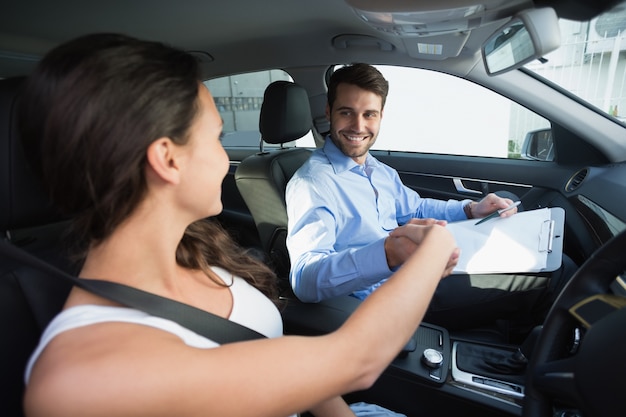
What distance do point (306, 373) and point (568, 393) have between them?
563 millimetres

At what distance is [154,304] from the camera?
76 cm

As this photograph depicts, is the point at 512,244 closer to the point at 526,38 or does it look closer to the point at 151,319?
the point at 526,38

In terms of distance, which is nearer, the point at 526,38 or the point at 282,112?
the point at 526,38

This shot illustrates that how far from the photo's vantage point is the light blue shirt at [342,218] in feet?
4.33

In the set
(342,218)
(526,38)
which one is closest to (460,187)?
(342,218)

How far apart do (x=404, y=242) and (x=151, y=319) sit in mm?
679

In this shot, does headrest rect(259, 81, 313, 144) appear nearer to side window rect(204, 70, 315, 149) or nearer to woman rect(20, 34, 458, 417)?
side window rect(204, 70, 315, 149)

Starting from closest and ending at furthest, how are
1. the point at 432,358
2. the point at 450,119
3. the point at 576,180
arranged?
the point at 432,358
the point at 576,180
the point at 450,119

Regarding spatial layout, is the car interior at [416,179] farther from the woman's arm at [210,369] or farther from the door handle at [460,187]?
the woman's arm at [210,369]

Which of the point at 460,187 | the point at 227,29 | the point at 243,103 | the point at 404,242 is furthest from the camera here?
the point at 243,103

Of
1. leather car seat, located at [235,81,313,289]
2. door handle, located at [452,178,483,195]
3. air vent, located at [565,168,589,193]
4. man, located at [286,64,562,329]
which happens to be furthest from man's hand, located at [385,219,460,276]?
door handle, located at [452,178,483,195]

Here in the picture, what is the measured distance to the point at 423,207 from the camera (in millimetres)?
2146

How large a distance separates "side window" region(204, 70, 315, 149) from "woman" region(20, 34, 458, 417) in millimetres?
2304

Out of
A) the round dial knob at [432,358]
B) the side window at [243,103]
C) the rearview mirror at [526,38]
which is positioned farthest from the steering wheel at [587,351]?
the side window at [243,103]
